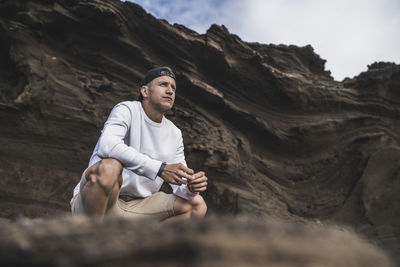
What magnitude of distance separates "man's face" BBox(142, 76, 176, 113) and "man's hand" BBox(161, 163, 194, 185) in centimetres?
94

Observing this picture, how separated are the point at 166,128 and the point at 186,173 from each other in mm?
894

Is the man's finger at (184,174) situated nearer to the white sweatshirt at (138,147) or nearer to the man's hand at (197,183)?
the man's hand at (197,183)

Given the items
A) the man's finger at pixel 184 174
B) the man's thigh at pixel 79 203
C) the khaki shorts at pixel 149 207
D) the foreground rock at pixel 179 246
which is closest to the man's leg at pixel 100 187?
the man's thigh at pixel 79 203

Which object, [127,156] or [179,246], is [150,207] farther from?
[179,246]

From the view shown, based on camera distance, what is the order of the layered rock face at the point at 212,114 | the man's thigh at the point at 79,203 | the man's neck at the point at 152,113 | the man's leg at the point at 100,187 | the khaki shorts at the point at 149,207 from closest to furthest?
the man's leg at the point at 100,187, the man's thigh at the point at 79,203, the khaki shorts at the point at 149,207, the man's neck at the point at 152,113, the layered rock face at the point at 212,114

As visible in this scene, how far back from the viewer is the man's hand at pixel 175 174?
2.39 meters

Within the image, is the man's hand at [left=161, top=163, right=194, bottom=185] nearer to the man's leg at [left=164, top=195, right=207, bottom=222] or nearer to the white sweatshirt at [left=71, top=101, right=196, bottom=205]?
the white sweatshirt at [left=71, top=101, right=196, bottom=205]

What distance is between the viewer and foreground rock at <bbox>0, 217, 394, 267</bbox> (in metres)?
0.84

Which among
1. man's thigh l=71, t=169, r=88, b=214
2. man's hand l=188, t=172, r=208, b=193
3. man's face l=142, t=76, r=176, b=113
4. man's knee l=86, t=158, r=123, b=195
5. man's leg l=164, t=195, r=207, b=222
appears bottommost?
man's thigh l=71, t=169, r=88, b=214

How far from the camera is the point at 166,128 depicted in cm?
324

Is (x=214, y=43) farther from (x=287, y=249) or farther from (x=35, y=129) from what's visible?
(x=287, y=249)

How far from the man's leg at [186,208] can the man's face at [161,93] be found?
40.2 inches

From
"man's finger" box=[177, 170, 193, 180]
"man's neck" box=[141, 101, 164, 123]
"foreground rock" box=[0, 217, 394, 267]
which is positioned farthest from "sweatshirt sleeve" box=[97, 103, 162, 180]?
"foreground rock" box=[0, 217, 394, 267]

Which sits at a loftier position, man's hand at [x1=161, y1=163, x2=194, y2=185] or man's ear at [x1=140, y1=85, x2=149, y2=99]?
man's ear at [x1=140, y1=85, x2=149, y2=99]
